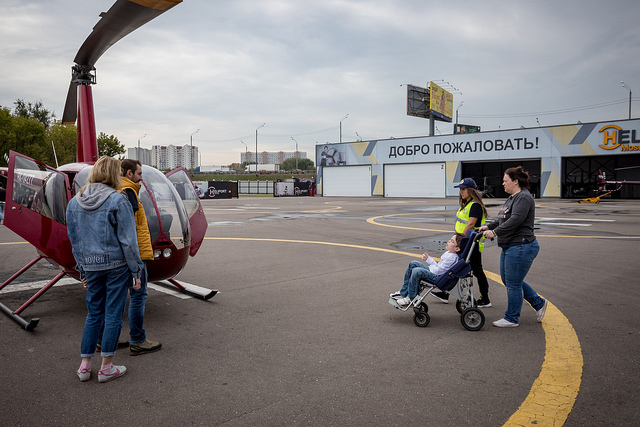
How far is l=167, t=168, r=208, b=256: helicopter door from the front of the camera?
5930mm

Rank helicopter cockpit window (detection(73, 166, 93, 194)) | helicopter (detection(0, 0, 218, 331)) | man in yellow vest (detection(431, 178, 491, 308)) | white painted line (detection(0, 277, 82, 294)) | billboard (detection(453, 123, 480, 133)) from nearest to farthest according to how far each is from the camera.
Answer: helicopter (detection(0, 0, 218, 331))
helicopter cockpit window (detection(73, 166, 93, 194))
man in yellow vest (detection(431, 178, 491, 308))
white painted line (detection(0, 277, 82, 294))
billboard (detection(453, 123, 480, 133))

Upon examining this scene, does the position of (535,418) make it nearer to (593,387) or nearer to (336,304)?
(593,387)

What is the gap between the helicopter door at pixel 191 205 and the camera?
19.5 ft

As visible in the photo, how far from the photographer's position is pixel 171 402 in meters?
3.16


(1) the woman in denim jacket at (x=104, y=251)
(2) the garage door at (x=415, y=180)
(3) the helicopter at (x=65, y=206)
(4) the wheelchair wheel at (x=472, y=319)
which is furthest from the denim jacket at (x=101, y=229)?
(2) the garage door at (x=415, y=180)

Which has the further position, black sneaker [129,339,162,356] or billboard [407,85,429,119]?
billboard [407,85,429,119]

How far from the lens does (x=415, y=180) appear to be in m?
46.8

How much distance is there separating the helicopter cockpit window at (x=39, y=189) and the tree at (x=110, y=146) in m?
55.4

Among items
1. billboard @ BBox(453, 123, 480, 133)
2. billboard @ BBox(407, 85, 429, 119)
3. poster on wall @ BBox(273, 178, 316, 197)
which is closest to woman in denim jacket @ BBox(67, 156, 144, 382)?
poster on wall @ BBox(273, 178, 316, 197)

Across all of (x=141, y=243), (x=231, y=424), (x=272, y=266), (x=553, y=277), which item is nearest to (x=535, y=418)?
(x=231, y=424)

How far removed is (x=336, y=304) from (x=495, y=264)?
14.0 ft

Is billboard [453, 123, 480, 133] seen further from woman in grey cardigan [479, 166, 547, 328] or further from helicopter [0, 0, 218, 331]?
helicopter [0, 0, 218, 331]

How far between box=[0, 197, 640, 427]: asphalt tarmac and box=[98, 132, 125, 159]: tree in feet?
181

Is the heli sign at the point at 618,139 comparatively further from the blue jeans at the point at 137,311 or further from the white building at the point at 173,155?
the white building at the point at 173,155
